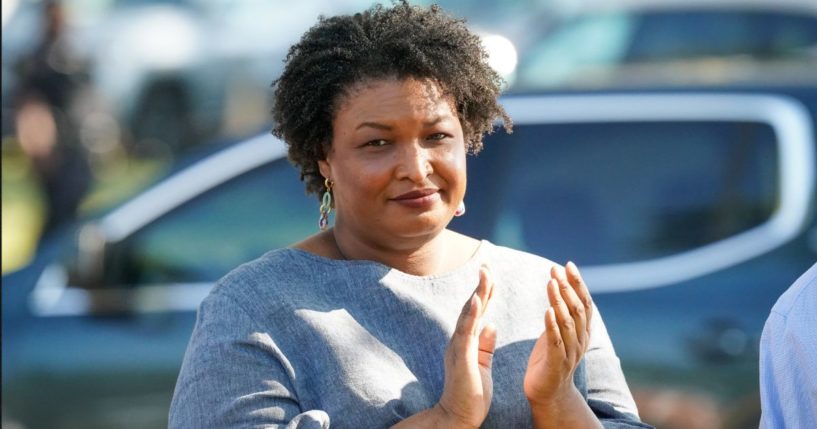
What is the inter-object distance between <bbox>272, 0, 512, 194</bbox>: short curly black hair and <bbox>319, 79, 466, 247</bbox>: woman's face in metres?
0.04

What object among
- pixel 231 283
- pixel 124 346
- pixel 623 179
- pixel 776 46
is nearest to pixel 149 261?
pixel 124 346

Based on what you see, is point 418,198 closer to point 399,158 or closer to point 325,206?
point 399,158

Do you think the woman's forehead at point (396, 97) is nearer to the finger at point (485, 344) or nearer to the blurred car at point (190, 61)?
the finger at point (485, 344)

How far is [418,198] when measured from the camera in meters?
3.00

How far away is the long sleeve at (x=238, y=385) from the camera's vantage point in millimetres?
2822

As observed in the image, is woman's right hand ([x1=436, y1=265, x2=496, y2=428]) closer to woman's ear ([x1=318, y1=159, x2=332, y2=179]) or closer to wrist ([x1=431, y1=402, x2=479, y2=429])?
wrist ([x1=431, y1=402, x2=479, y2=429])

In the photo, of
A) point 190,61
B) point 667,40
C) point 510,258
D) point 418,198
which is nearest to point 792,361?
point 510,258

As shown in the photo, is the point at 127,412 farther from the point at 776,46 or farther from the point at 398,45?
the point at 776,46

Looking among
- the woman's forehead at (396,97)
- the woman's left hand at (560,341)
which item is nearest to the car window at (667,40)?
the woman's forehead at (396,97)

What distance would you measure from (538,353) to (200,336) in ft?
2.15

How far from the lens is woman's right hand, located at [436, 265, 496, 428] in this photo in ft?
9.08

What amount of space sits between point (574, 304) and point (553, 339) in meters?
0.08

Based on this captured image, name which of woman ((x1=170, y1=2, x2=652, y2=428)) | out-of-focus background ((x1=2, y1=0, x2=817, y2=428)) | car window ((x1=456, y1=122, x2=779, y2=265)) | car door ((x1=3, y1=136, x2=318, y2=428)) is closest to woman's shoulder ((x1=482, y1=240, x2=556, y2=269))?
woman ((x1=170, y1=2, x2=652, y2=428))

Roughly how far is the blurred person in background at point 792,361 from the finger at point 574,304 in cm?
34
